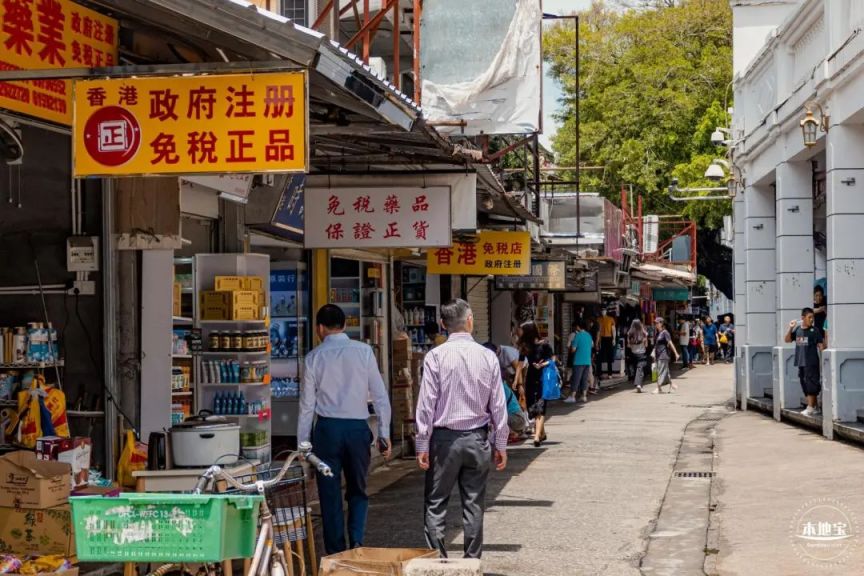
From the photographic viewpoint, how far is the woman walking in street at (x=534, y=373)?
62.7 ft

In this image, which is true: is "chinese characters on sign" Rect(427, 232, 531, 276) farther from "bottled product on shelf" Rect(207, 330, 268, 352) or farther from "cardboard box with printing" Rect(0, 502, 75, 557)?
"cardboard box with printing" Rect(0, 502, 75, 557)

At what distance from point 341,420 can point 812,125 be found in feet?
36.0

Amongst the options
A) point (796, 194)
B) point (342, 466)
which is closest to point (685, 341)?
point (796, 194)

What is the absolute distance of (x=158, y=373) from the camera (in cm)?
1028

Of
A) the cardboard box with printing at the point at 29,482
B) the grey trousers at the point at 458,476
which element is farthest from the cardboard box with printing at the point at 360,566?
the cardboard box with printing at the point at 29,482

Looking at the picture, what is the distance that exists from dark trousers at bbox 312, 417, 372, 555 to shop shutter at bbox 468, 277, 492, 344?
16.8 m

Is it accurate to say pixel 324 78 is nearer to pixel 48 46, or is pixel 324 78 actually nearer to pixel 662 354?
pixel 48 46

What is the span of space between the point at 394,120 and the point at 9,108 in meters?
2.64

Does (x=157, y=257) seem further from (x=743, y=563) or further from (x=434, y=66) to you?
(x=434, y=66)

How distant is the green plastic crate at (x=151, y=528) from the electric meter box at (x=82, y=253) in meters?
4.49

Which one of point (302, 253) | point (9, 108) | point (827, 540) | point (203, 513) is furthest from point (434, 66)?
point (203, 513)

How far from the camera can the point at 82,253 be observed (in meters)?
10.0

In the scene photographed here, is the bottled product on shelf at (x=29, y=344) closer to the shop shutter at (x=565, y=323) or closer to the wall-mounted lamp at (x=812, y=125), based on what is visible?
the wall-mounted lamp at (x=812, y=125)

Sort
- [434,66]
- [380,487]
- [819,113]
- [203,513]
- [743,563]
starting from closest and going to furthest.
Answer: [203,513] → [743,563] → [380,487] → [434,66] → [819,113]
